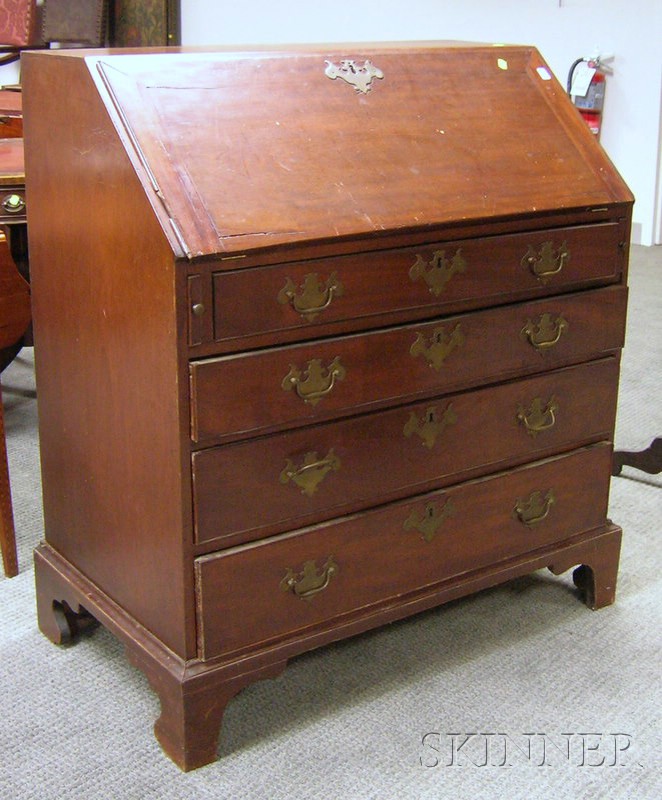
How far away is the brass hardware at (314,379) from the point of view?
176cm

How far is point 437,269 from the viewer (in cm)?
188

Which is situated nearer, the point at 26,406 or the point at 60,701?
the point at 60,701

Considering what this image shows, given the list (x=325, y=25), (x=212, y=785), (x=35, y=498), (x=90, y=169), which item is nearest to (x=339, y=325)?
(x=90, y=169)

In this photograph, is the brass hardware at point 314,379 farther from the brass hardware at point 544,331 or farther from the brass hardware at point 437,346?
the brass hardware at point 544,331

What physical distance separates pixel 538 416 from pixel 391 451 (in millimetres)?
349

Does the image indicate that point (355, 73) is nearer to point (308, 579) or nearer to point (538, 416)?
point (538, 416)

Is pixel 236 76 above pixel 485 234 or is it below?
above

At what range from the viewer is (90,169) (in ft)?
5.82

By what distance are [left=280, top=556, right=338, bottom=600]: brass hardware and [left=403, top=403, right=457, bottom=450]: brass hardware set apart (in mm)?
258

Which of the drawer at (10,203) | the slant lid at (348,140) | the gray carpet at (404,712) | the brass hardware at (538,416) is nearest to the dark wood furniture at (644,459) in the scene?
the gray carpet at (404,712)

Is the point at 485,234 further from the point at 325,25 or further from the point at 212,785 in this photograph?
the point at 325,25

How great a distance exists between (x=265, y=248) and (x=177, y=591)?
0.55 meters

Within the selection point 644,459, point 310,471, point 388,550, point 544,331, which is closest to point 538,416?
point 544,331

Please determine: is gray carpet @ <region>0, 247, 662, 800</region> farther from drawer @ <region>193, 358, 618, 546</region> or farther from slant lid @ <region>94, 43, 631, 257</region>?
slant lid @ <region>94, 43, 631, 257</region>
